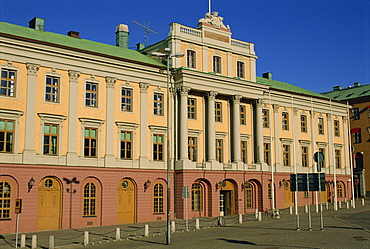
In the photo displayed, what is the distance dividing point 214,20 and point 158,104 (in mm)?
12226

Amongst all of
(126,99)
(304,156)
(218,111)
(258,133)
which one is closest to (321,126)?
(304,156)

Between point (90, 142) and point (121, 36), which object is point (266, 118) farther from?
point (90, 142)

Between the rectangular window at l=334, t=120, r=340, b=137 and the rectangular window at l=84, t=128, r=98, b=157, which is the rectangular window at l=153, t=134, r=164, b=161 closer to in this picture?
the rectangular window at l=84, t=128, r=98, b=157

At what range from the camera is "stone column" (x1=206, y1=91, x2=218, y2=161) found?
159 feet

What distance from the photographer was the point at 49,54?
3991 cm

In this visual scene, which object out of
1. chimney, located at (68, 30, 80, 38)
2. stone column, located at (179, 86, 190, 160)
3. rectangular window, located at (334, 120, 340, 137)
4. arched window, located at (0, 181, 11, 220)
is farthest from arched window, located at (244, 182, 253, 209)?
arched window, located at (0, 181, 11, 220)

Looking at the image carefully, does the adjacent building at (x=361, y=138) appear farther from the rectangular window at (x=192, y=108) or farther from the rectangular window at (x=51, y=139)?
the rectangular window at (x=51, y=139)

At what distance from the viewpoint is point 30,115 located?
38.2 m

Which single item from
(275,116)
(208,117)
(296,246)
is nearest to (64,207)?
(208,117)

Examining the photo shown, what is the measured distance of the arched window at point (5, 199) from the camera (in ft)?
119

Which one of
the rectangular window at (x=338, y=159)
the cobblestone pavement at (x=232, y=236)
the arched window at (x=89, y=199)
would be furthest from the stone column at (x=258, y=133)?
the arched window at (x=89, y=199)

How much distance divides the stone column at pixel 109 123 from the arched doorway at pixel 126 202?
2.65m

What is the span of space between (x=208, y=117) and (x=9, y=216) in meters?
21.5

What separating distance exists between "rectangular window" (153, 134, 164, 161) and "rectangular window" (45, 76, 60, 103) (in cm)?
1061
